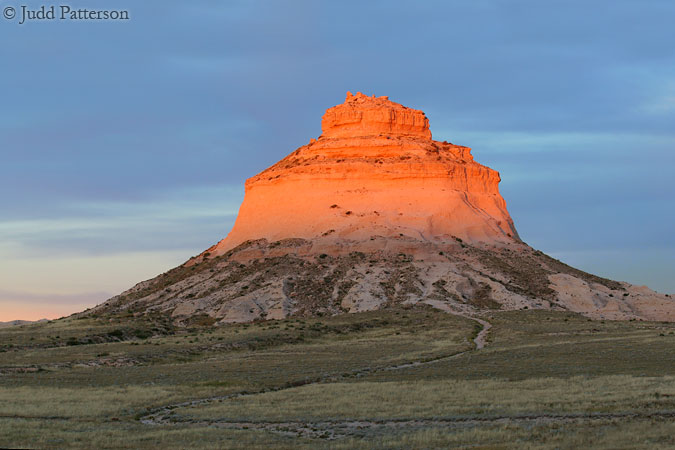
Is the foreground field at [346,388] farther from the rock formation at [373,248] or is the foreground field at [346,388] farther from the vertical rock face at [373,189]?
the vertical rock face at [373,189]

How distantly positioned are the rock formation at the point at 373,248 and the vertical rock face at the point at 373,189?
15 centimetres

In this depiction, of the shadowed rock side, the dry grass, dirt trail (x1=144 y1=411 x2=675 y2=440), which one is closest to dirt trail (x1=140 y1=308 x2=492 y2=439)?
dirt trail (x1=144 y1=411 x2=675 y2=440)

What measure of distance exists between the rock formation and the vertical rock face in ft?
0.49

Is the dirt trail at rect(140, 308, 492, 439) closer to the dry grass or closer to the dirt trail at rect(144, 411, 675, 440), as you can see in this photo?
the dirt trail at rect(144, 411, 675, 440)

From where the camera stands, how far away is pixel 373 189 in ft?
343

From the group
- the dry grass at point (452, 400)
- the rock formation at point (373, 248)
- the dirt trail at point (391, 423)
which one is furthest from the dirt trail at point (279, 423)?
the rock formation at point (373, 248)

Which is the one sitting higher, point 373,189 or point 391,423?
point 373,189

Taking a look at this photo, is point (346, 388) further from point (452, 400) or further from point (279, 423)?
point (279, 423)

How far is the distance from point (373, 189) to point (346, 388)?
7010 centimetres

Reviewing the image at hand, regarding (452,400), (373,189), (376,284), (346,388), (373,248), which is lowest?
(452,400)

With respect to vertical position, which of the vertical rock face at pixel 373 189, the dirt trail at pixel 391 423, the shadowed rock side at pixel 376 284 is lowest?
the dirt trail at pixel 391 423

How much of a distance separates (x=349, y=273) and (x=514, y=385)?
57.8 metres

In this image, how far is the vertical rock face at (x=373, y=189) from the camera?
102 meters

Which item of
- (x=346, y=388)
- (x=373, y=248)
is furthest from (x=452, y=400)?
(x=373, y=248)
